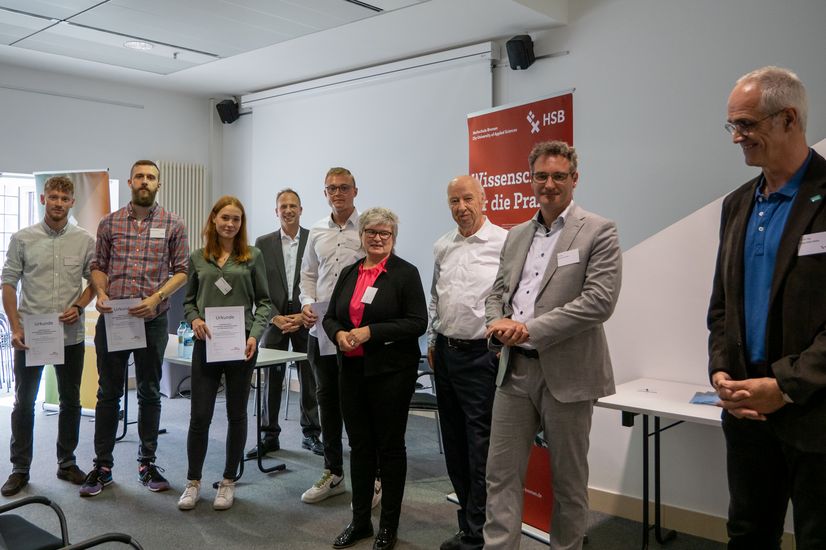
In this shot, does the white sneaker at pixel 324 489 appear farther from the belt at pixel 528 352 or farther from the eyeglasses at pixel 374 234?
the belt at pixel 528 352

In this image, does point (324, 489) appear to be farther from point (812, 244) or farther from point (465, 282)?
point (812, 244)

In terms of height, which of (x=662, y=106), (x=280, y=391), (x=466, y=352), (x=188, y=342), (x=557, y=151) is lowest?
(x=280, y=391)

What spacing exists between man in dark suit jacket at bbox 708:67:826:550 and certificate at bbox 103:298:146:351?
2.94 metres

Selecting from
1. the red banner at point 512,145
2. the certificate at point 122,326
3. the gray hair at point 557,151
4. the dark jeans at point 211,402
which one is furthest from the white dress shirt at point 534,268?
the certificate at point 122,326

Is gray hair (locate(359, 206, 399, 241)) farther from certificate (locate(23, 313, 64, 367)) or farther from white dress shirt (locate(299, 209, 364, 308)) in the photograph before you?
certificate (locate(23, 313, 64, 367))

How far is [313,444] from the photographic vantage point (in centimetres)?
454

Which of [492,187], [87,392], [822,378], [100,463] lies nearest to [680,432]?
[822,378]

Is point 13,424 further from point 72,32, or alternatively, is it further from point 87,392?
point 72,32

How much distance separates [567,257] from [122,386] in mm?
2752

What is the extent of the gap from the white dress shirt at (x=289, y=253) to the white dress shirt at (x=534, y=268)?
2.49m

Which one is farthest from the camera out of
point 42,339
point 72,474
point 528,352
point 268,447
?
point 268,447

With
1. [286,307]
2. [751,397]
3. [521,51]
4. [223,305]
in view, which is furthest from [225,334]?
[521,51]

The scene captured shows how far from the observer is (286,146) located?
685 cm

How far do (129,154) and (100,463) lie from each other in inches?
160
